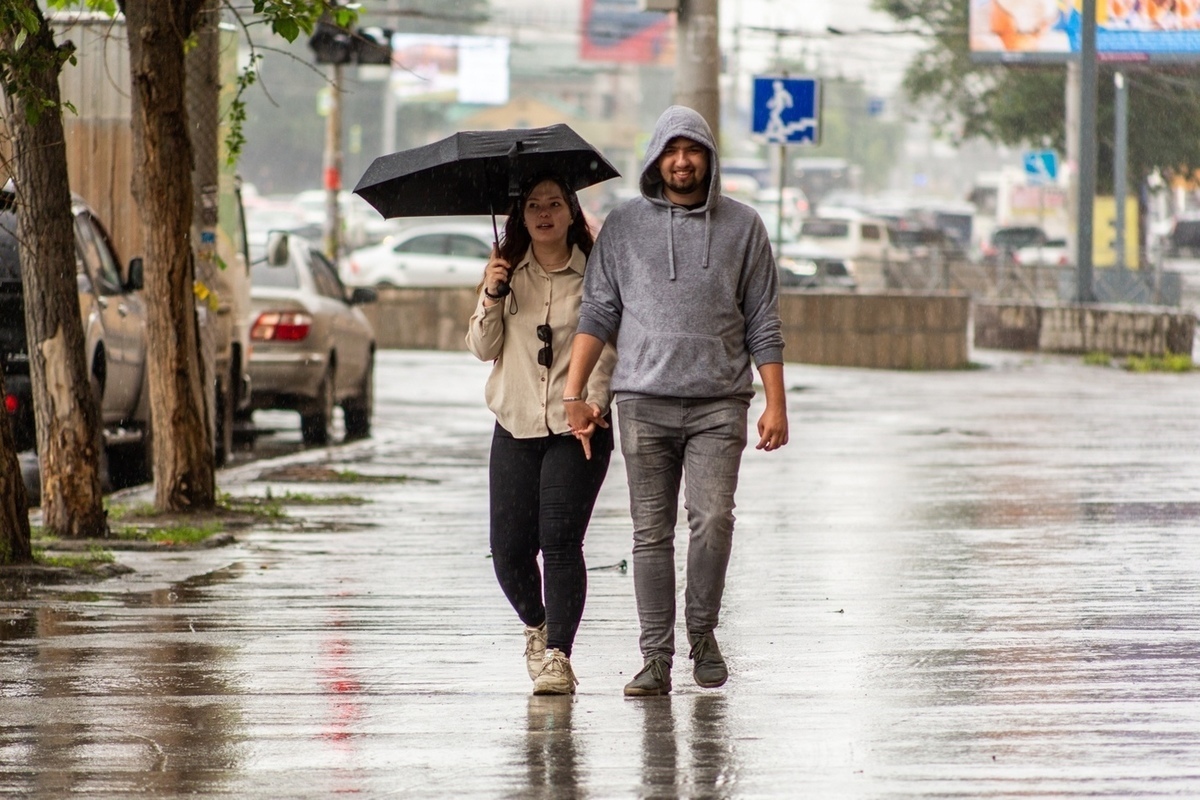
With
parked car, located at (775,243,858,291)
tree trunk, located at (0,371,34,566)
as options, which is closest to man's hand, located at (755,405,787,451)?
tree trunk, located at (0,371,34,566)

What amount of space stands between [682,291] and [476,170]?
2.56 ft

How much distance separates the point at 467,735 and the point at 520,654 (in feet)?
4.65

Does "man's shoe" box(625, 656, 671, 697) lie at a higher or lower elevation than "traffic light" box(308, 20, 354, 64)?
lower

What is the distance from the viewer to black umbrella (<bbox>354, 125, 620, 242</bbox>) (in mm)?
6457

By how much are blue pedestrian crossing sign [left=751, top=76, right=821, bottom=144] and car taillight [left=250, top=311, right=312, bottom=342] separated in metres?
5.89

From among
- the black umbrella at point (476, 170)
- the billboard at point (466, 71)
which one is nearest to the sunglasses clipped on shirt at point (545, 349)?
the black umbrella at point (476, 170)

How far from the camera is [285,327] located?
16.1 meters

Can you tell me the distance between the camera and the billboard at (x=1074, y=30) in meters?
42.7

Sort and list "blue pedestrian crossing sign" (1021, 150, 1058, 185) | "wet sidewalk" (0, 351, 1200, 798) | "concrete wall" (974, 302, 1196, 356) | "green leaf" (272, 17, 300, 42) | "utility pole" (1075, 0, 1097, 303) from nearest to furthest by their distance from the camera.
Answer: "wet sidewalk" (0, 351, 1200, 798) → "green leaf" (272, 17, 300, 42) → "concrete wall" (974, 302, 1196, 356) → "utility pole" (1075, 0, 1097, 303) → "blue pedestrian crossing sign" (1021, 150, 1058, 185)

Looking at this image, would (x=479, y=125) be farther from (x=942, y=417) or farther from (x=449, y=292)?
(x=942, y=417)

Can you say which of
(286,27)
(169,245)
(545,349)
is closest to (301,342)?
(169,245)

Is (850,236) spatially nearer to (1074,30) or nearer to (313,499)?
(1074,30)

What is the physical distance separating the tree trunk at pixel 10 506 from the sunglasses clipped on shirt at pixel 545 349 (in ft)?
11.0

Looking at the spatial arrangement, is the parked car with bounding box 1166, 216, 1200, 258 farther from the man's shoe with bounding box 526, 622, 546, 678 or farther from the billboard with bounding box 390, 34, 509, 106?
the man's shoe with bounding box 526, 622, 546, 678
